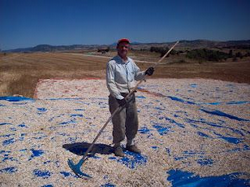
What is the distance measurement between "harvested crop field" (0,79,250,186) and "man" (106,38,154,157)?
16.7 inches

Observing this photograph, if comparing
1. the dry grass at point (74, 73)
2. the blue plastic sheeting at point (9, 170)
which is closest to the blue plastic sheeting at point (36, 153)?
the blue plastic sheeting at point (9, 170)

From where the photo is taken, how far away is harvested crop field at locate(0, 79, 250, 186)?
2699 millimetres

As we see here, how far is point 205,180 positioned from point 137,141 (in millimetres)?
1323

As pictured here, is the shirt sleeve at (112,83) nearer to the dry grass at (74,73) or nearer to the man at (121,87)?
the man at (121,87)

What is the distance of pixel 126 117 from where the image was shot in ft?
10.3

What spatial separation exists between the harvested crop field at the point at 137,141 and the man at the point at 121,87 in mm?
425

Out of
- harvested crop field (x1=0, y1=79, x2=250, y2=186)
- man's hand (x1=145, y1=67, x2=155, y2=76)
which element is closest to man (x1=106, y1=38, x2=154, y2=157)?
man's hand (x1=145, y1=67, x2=155, y2=76)

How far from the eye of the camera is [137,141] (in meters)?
3.72

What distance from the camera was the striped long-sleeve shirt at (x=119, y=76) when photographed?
2.88 meters

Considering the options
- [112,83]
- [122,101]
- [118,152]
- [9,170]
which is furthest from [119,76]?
[9,170]

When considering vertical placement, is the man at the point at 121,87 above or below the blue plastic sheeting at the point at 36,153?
above

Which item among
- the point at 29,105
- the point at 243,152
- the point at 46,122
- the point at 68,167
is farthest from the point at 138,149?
the point at 29,105

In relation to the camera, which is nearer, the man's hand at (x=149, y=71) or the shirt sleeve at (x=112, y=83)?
the shirt sleeve at (x=112, y=83)

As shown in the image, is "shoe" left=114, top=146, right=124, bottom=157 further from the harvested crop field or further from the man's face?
the man's face
